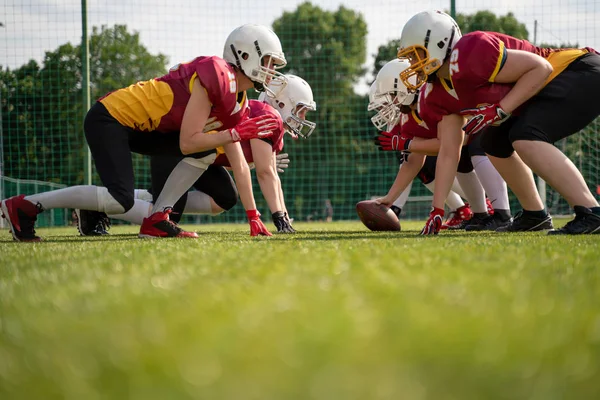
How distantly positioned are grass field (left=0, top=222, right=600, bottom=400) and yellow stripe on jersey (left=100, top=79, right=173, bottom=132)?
7.33ft

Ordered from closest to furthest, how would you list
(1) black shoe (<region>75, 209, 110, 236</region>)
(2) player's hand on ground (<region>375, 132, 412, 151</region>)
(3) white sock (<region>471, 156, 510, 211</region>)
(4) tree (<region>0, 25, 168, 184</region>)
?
(2) player's hand on ground (<region>375, 132, 412, 151</region>)
(3) white sock (<region>471, 156, 510, 211</region>)
(1) black shoe (<region>75, 209, 110, 236</region>)
(4) tree (<region>0, 25, 168, 184</region>)

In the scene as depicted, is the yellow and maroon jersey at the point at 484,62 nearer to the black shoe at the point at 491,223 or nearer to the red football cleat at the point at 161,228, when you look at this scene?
the black shoe at the point at 491,223

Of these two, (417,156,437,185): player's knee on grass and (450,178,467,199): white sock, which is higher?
(417,156,437,185): player's knee on grass

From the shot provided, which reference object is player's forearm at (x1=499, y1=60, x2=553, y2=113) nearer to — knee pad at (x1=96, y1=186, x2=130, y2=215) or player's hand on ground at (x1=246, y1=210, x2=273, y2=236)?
player's hand on ground at (x1=246, y1=210, x2=273, y2=236)

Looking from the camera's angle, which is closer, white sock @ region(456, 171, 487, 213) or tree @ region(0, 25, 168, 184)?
white sock @ region(456, 171, 487, 213)

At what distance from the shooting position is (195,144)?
3.68 m

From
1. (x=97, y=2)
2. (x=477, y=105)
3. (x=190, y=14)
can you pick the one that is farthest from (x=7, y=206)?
(x=190, y=14)

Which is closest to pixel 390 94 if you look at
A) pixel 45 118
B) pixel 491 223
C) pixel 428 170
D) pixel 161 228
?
pixel 428 170

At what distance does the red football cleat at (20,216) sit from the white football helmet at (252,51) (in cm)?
147

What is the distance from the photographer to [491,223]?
15.6ft

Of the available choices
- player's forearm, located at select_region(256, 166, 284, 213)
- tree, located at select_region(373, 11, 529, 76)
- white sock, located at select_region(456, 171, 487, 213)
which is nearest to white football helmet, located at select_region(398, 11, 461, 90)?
player's forearm, located at select_region(256, 166, 284, 213)

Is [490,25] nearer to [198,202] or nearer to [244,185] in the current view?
[198,202]

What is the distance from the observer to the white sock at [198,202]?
494 cm

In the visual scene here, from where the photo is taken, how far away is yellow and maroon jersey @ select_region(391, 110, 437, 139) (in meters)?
4.94
